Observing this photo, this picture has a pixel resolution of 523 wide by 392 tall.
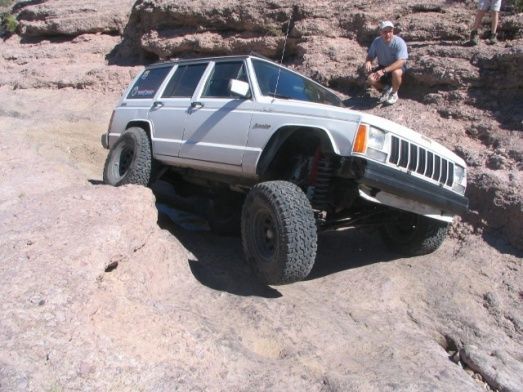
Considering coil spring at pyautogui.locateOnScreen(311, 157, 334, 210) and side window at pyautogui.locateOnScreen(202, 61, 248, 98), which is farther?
side window at pyautogui.locateOnScreen(202, 61, 248, 98)

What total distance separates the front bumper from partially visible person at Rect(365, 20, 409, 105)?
3954 millimetres

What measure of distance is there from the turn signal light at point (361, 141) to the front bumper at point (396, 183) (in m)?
0.08

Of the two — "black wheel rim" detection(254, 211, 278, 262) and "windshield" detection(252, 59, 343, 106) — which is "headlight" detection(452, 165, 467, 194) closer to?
"windshield" detection(252, 59, 343, 106)

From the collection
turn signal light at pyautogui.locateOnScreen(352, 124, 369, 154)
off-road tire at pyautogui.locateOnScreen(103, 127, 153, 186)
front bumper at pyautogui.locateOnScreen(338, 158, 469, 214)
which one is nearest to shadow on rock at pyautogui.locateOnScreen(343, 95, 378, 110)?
off-road tire at pyautogui.locateOnScreen(103, 127, 153, 186)

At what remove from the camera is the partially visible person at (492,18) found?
8409 mm

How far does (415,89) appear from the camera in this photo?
8758 mm

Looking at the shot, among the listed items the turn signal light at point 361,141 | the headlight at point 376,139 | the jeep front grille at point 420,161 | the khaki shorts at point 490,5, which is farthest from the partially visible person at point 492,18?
the turn signal light at point 361,141

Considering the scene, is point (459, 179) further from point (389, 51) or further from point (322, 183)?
point (389, 51)

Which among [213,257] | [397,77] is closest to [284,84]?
[213,257]

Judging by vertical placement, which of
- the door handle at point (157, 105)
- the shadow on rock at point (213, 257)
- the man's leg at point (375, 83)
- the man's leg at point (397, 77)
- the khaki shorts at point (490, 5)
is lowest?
Answer: the shadow on rock at point (213, 257)

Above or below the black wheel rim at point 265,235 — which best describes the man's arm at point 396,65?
above

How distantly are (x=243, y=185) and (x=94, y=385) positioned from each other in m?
2.91

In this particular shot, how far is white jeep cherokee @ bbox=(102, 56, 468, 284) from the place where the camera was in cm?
423

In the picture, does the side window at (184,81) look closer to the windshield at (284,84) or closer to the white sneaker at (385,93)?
the windshield at (284,84)
